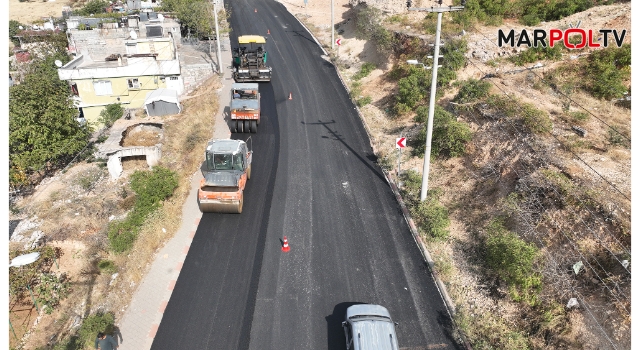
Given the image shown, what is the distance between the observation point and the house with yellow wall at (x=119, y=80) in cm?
3167

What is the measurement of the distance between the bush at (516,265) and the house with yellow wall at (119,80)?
96.2 ft

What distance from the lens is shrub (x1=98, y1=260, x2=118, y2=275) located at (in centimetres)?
1560

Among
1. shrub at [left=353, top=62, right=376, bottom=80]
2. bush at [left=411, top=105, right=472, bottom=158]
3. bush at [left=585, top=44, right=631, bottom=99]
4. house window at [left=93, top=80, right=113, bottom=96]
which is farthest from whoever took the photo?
shrub at [left=353, top=62, right=376, bottom=80]

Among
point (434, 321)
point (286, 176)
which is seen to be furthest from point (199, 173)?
point (434, 321)

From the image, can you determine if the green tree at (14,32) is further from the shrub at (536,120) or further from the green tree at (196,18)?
the shrub at (536,120)

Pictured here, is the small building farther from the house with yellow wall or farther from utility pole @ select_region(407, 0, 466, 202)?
utility pole @ select_region(407, 0, 466, 202)

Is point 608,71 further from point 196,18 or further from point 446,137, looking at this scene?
point 196,18

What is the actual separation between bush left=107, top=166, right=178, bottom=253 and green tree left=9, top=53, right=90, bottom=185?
871 cm

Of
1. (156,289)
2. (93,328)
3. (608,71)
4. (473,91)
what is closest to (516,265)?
(156,289)

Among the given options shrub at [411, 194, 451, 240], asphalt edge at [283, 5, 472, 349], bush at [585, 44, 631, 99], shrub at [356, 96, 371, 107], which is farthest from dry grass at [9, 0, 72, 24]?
bush at [585, 44, 631, 99]

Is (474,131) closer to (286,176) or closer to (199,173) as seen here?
(286,176)

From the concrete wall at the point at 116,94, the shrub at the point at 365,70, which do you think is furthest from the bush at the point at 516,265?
the concrete wall at the point at 116,94

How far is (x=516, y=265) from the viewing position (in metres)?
13.9

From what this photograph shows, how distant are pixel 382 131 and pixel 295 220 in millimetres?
10952
